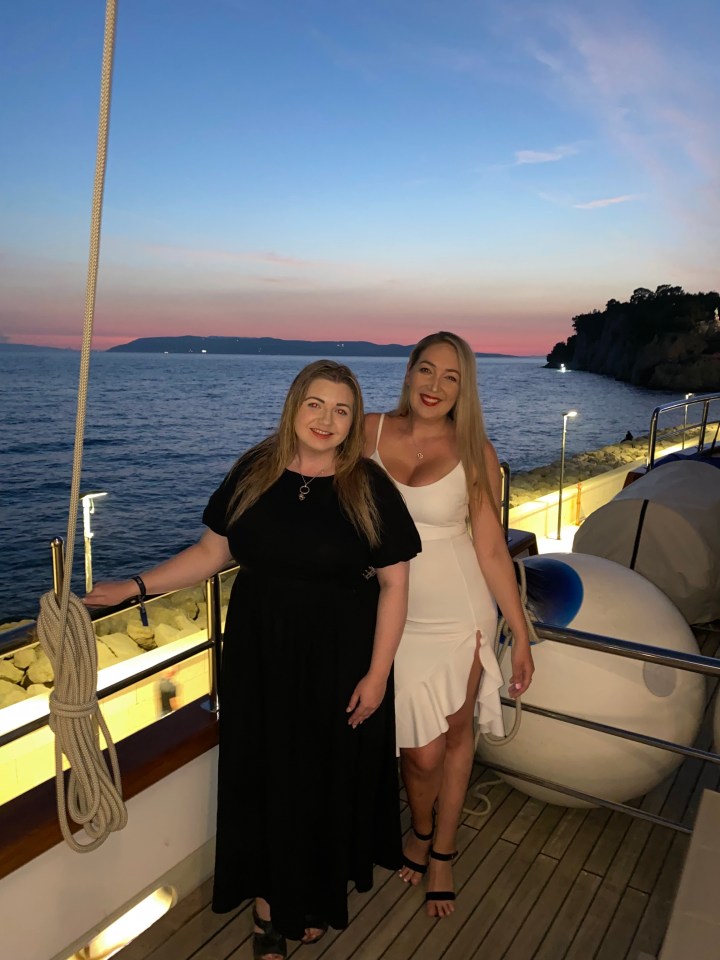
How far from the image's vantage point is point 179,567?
75.5 inches

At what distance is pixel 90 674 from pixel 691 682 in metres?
2.25

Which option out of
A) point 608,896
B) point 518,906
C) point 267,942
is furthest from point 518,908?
point 267,942

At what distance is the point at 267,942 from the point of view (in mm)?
2049

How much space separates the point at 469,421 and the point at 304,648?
2.66 feet

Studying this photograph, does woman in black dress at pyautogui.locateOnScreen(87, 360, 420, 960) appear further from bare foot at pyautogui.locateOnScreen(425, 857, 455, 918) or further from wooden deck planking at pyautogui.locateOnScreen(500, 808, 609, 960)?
wooden deck planking at pyautogui.locateOnScreen(500, 808, 609, 960)

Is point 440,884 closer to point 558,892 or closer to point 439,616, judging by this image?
point 558,892

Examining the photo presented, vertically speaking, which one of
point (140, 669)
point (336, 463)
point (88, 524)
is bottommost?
point (88, 524)

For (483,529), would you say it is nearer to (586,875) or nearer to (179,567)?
(179,567)

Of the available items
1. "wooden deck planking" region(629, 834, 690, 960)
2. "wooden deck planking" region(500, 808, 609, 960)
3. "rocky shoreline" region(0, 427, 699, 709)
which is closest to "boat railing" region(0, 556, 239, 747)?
"wooden deck planking" region(500, 808, 609, 960)

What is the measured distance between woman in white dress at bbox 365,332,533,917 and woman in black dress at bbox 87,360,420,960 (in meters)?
0.16

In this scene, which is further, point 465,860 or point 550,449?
point 550,449

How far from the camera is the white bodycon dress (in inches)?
80.1

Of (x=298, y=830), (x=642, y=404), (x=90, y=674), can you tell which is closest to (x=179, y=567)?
(x=90, y=674)

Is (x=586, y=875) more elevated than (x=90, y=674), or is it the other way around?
(x=90, y=674)
